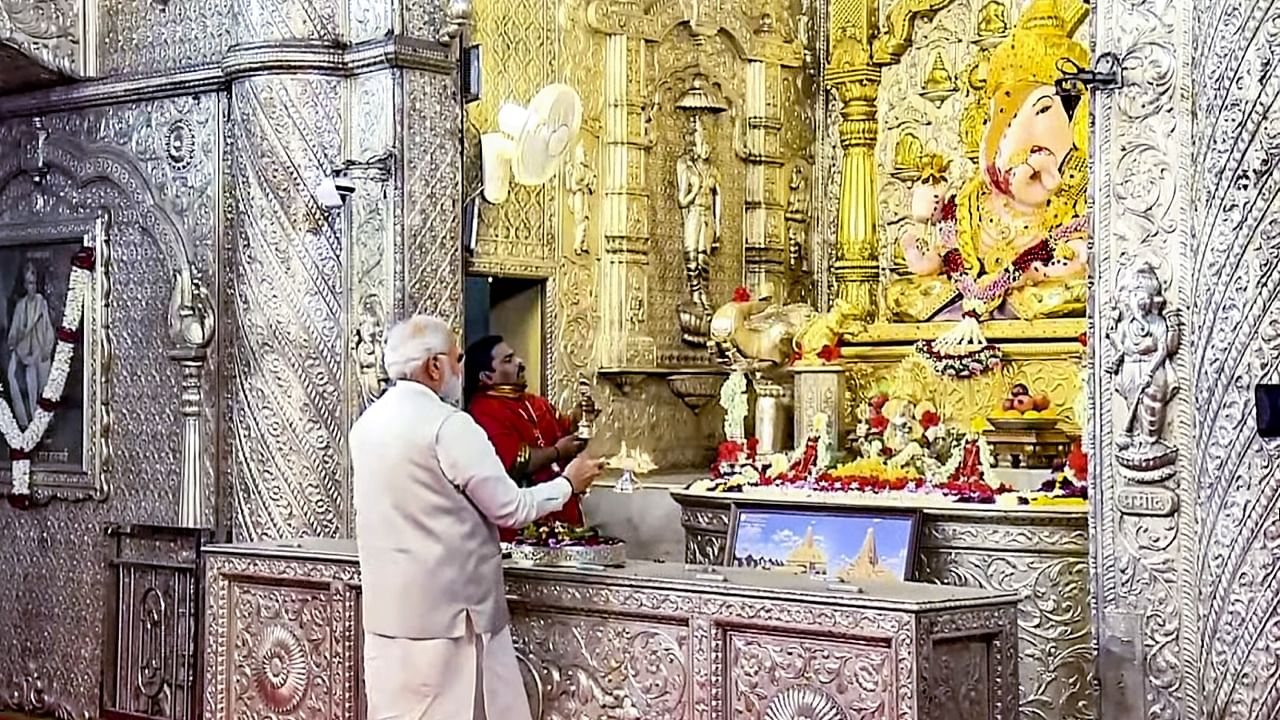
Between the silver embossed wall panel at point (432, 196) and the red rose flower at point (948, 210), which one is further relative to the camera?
the red rose flower at point (948, 210)

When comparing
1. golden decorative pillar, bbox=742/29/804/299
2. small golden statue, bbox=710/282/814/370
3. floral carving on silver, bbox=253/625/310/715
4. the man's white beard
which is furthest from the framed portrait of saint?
the man's white beard

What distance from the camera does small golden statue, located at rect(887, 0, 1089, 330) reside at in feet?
36.0

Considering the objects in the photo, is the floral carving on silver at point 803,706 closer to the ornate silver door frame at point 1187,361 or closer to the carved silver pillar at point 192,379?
the ornate silver door frame at point 1187,361

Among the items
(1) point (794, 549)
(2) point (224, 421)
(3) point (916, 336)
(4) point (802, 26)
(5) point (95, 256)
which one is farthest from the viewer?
(4) point (802, 26)

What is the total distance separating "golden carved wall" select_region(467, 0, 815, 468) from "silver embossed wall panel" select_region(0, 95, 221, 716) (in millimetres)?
1383

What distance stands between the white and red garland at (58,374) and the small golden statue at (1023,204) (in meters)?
4.42

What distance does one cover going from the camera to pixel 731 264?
11859 millimetres

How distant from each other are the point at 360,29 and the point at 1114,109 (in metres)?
3.56

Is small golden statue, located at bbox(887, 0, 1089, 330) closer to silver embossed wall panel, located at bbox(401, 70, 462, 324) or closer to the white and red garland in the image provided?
silver embossed wall panel, located at bbox(401, 70, 462, 324)

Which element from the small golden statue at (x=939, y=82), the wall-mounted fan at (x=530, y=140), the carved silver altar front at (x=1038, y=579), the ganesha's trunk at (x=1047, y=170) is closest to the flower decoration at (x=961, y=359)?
the ganesha's trunk at (x=1047, y=170)

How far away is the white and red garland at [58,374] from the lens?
10.3 metres

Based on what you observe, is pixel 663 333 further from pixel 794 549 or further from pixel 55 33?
pixel 55 33

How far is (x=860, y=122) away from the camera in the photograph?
1202 centimetres

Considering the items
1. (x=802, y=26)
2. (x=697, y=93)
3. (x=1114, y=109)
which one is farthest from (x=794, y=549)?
(x=802, y=26)
